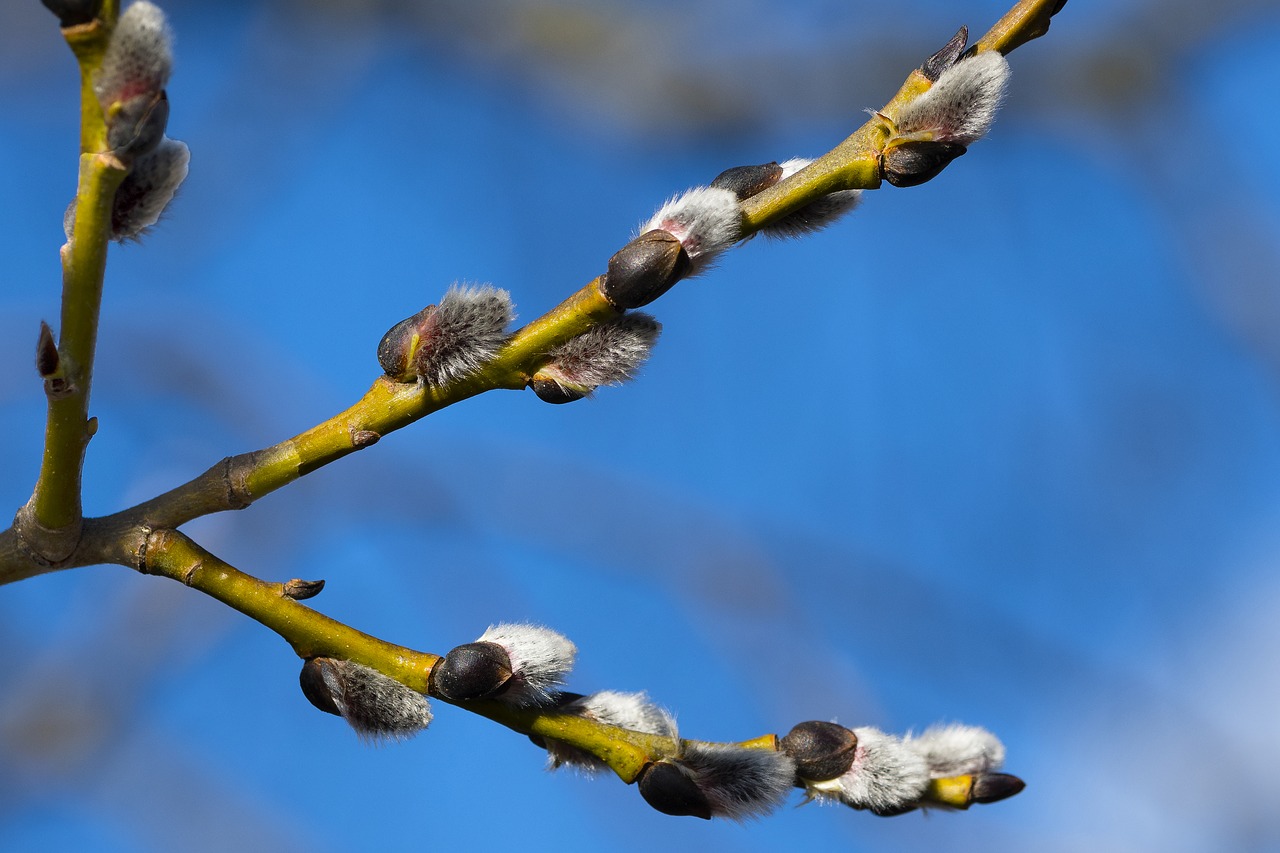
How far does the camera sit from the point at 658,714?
3.87 ft

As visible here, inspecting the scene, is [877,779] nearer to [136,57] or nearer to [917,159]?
[917,159]

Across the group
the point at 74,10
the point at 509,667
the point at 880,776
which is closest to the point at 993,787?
the point at 880,776

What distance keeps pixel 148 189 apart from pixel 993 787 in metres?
1.00

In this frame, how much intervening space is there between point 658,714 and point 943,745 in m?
0.32

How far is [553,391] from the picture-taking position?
3.73 ft

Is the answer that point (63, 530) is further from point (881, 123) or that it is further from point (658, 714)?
point (881, 123)

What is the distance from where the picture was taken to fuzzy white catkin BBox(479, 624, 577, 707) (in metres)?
1.12

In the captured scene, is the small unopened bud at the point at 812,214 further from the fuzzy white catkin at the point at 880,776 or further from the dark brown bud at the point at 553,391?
the fuzzy white catkin at the point at 880,776

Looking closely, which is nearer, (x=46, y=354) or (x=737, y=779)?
(x=46, y=354)

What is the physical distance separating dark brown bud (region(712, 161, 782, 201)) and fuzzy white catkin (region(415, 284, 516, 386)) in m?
0.23

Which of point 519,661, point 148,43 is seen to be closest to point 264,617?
point 519,661

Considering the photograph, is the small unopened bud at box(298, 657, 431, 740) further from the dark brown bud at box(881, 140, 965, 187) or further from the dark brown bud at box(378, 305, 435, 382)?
the dark brown bud at box(881, 140, 965, 187)

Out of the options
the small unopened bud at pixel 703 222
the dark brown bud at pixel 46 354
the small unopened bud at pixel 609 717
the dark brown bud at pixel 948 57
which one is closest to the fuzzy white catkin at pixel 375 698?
the small unopened bud at pixel 609 717

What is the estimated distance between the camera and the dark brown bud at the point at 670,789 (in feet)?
3.66
